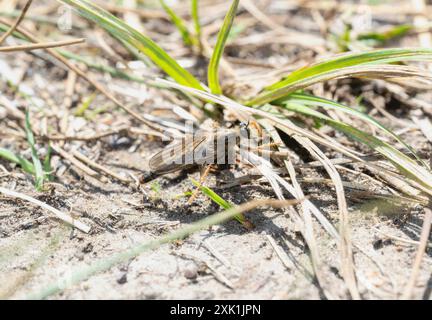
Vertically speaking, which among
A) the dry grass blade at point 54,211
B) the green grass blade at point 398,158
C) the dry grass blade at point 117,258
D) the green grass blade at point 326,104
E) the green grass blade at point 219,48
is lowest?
the dry grass blade at point 117,258

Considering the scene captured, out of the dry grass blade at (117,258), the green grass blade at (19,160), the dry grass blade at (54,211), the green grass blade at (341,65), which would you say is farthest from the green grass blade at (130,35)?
the dry grass blade at (117,258)

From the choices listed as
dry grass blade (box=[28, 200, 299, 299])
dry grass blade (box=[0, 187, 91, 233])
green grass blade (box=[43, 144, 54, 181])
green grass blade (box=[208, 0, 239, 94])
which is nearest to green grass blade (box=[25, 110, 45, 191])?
green grass blade (box=[43, 144, 54, 181])

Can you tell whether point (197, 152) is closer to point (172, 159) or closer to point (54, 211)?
point (172, 159)

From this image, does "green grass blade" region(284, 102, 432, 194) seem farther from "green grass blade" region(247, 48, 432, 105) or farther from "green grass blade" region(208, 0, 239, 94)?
"green grass blade" region(208, 0, 239, 94)

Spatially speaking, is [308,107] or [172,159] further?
[308,107]

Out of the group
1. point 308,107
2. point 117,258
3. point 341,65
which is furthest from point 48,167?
point 341,65

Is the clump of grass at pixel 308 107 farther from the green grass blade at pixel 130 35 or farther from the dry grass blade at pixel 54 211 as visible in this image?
the dry grass blade at pixel 54 211
